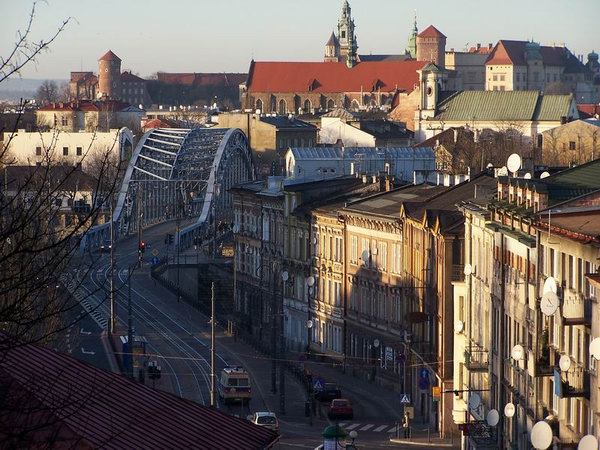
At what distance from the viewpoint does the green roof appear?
170500 millimetres

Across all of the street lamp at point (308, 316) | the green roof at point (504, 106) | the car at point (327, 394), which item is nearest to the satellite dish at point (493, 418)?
the car at point (327, 394)

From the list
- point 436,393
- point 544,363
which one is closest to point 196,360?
point 436,393

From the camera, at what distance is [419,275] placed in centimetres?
5388

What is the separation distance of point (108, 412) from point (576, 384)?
1181 cm

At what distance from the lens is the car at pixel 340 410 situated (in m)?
48.9

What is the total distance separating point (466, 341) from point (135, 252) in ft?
193

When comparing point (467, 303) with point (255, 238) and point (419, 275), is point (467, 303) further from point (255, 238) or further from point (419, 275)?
point (255, 238)

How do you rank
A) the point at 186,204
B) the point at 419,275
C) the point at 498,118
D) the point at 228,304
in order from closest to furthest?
the point at 419,275 → the point at 228,304 → the point at 186,204 → the point at 498,118

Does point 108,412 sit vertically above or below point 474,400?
above

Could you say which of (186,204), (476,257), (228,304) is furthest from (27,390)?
(186,204)

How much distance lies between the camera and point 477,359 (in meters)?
41.5

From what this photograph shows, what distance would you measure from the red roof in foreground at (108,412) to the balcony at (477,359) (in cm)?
1992

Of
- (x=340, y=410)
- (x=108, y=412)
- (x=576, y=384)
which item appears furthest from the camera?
(x=340, y=410)

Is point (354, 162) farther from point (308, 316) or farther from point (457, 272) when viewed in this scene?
point (457, 272)
